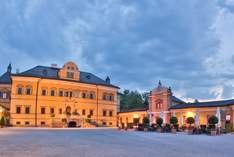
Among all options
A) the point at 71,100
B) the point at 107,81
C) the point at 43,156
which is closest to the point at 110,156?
the point at 43,156

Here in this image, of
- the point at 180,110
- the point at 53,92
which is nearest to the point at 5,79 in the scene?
the point at 53,92

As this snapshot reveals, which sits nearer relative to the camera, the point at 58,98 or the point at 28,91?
the point at 28,91

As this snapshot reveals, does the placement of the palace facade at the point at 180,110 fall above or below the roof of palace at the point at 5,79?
below

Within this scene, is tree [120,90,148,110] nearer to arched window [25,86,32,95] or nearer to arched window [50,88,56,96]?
arched window [50,88,56,96]

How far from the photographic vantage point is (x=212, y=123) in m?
30.8

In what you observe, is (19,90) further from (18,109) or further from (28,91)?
(18,109)

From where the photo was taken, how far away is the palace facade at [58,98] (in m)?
48.4

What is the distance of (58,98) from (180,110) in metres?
22.6

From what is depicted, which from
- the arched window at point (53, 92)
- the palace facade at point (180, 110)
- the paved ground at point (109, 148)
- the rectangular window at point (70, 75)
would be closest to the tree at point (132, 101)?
the palace facade at point (180, 110)

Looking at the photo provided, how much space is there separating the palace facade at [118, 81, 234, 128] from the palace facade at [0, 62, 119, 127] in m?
7.73

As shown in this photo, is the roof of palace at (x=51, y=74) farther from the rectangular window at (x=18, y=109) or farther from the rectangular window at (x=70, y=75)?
the rectangular window at (x=18, y=109)

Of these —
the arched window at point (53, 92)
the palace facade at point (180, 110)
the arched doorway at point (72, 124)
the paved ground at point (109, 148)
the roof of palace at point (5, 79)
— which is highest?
the roof of palace at point (5, 79)

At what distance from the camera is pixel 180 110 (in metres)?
45.7

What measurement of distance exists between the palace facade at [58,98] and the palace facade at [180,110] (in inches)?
304
